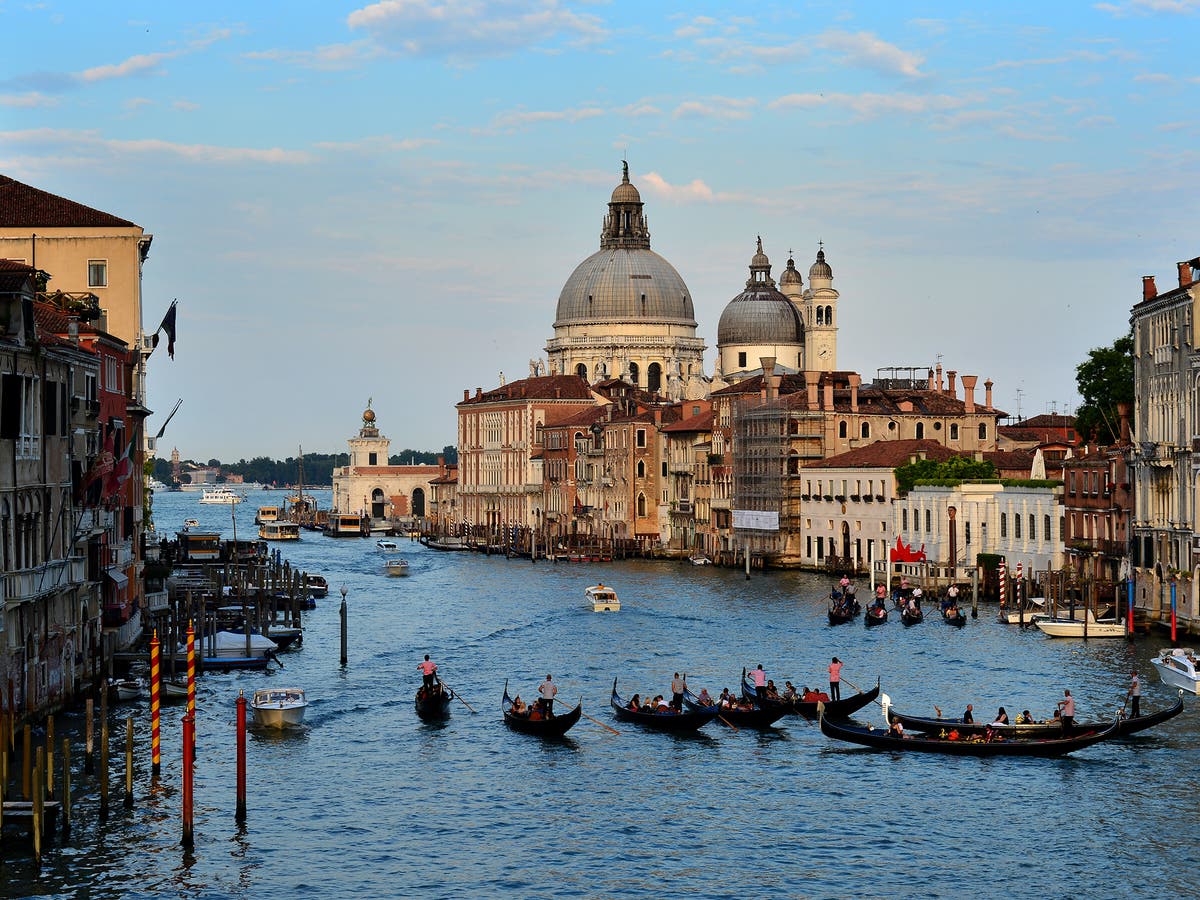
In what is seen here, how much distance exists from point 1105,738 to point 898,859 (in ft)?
27.3

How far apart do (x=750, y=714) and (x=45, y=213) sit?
23.0 meters

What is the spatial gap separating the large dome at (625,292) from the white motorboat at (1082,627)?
10220 cm

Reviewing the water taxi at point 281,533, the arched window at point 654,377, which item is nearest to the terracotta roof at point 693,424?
the water taxi at point 281,533

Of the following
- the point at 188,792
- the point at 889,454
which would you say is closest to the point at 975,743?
the point at 188,792

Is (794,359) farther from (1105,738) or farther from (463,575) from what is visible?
(1105,738)

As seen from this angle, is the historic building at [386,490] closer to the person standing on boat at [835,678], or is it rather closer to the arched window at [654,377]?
the arched window at [654,377]

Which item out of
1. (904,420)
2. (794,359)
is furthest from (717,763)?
(794,359)

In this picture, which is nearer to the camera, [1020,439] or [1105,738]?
[1105,738]

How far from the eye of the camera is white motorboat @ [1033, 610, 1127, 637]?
171 feet

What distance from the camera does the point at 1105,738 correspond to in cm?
3550

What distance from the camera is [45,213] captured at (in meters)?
51.8

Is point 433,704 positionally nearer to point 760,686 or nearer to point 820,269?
point 760,686

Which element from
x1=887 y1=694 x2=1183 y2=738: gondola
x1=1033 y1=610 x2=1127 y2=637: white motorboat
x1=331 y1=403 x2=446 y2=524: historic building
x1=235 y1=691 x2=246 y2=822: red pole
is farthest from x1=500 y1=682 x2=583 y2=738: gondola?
x1=331 y1=403 x2=446 y2=524: historic building

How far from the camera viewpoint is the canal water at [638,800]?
89.5ft
